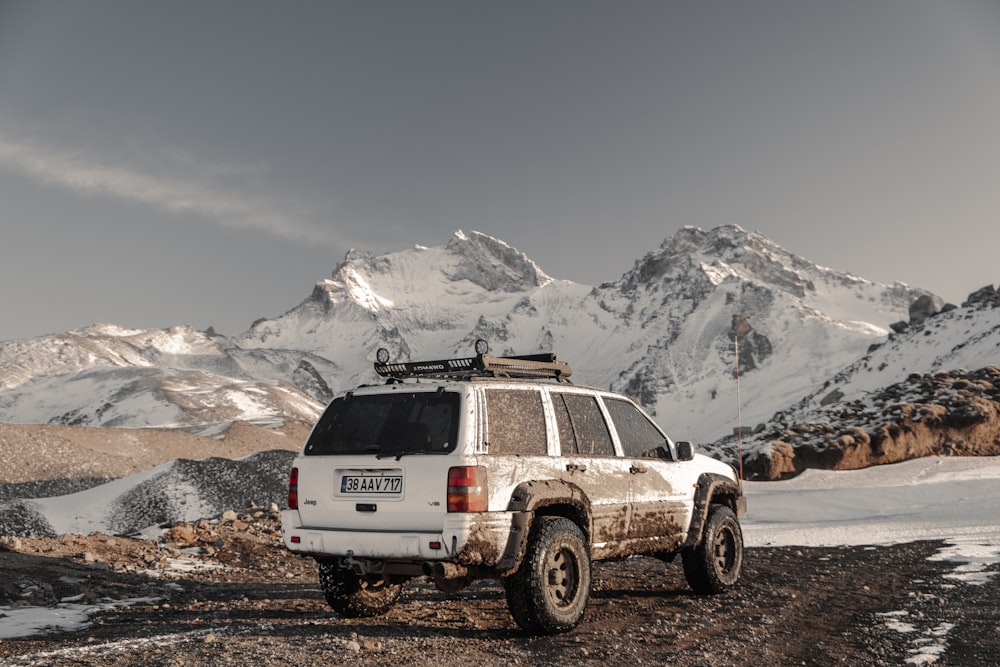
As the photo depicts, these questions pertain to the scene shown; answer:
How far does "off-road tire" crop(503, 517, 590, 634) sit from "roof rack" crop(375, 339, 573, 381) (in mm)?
1337

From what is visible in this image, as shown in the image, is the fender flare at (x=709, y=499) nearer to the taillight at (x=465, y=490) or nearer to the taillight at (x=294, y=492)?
the taillight at (x=465, y=490)

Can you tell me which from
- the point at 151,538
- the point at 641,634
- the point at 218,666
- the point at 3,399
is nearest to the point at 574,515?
the point at 641,634

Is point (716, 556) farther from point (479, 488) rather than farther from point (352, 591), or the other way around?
point (352, 591)

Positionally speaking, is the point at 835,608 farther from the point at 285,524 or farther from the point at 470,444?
the point at 285,524

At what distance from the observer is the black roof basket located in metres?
6.63

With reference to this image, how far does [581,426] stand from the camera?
7.07 metres

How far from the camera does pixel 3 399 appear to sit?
164 m

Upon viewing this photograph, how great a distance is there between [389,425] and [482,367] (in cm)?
90

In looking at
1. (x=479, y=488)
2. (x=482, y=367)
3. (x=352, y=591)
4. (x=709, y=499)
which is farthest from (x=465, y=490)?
(x=709, y=499)

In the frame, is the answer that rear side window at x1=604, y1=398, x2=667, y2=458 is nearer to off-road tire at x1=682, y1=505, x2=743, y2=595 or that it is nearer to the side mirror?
the side mirror

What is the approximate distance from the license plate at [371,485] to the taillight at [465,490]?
44 cm

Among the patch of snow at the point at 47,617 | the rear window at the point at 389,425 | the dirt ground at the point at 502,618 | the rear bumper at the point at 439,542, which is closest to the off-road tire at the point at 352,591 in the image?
→ the dirt ground at the point at 502,618

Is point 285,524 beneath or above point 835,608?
above

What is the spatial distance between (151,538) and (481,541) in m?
9.53
